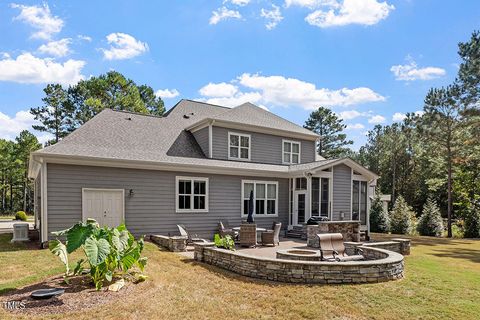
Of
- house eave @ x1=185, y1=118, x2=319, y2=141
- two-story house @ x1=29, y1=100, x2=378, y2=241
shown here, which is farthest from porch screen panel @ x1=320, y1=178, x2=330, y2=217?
house eave @ x1=185, y1=118, x2=319, y2=141

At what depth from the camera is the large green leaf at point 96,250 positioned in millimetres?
5945

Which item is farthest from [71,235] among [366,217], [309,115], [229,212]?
[309,115]

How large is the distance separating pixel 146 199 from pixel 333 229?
7.11 meters

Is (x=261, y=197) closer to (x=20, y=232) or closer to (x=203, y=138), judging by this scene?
(x=203, y=138)

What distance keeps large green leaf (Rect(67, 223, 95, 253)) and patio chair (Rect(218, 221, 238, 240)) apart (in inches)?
283

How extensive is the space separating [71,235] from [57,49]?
40.6 feet

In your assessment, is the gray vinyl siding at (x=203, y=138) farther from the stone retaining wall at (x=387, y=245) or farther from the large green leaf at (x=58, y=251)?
the large green leaf at (x=58, y=251)

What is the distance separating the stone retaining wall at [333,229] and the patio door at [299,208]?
9.96 feet

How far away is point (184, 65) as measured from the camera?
647 inches

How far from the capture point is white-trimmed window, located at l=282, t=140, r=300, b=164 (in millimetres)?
17641

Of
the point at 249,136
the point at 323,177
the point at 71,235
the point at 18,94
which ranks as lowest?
the point at 71,235

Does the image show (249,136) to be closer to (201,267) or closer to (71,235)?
(201,267)

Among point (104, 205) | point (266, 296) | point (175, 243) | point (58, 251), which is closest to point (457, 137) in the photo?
point (175, 243)

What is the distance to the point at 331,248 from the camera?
8648 millimetres
